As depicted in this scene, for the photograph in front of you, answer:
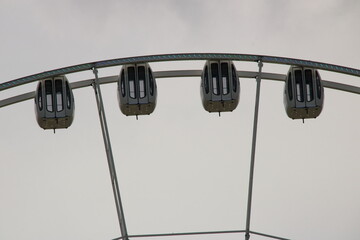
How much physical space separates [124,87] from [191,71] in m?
3.20

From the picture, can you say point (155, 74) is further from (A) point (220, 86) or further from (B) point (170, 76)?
(A) point (220, 86)

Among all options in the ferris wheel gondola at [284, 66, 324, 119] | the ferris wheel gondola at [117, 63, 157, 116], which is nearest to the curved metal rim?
the ferris wheel gondola at [284, 66, 324, 119]

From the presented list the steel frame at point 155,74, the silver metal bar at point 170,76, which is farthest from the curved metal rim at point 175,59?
the silver metal bar at point 170,76

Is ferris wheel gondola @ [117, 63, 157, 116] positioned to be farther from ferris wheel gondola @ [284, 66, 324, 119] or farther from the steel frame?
ferris wheel gondola @ [284, 66, 324, 119]

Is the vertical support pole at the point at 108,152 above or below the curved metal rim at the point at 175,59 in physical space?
below

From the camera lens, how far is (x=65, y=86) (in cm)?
6241

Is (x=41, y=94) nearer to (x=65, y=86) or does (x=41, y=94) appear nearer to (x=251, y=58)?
(x=65, y=86)

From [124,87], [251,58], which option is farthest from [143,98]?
[251,58]

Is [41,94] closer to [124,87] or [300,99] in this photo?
[124,87]

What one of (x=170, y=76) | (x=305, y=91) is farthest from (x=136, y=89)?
(x=305, y=91)

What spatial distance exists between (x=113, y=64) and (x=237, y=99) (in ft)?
18.8

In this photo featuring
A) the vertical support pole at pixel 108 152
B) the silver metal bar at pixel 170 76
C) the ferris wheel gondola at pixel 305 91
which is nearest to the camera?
the vertical support pole at pixel 108 152

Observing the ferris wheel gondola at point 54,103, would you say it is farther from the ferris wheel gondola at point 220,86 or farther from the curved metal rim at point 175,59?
the ferris wheel gondola at point 220,86

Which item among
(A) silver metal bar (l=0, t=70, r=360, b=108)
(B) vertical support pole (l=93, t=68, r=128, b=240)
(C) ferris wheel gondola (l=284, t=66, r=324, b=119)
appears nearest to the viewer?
(B) vertical support pole (l=93, t=68, r=128, b=240)
